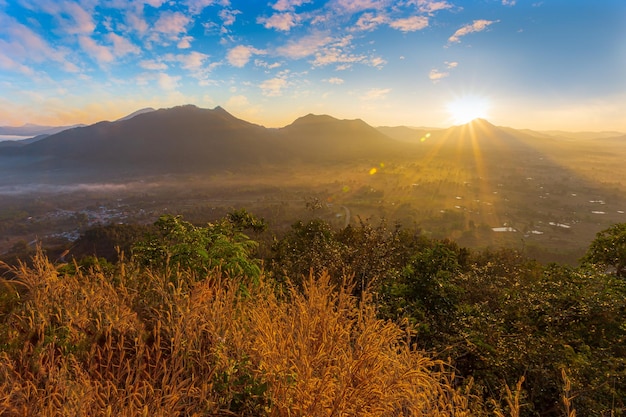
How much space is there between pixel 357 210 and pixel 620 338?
119 m

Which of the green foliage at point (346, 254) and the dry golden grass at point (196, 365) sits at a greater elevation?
the dry golden grass at point (196, 365)

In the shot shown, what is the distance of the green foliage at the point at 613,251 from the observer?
10.5m

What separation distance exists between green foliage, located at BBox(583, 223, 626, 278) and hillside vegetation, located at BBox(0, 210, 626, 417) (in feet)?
12.4

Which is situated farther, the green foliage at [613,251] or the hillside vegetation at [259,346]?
the green foliage at [613,251]

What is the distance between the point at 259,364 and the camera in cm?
306

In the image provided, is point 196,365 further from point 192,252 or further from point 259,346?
point 192,252

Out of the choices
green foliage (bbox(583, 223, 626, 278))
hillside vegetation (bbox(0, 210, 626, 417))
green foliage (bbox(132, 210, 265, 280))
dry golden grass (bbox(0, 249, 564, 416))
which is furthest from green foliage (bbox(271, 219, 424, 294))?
green foliage (bbox(583, 223, 626, 278))

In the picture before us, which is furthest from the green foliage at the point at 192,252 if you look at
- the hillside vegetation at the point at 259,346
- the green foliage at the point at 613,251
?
the green foliage at the point at 613,251

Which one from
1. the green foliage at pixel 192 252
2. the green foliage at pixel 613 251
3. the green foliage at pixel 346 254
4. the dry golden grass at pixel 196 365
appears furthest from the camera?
the green foliage at pixel 613 251

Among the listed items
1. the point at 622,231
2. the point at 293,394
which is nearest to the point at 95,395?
the point at 293,394

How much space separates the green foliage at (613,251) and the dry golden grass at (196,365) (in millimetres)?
11776

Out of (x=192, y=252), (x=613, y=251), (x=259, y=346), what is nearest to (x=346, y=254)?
(x=192, y=252)

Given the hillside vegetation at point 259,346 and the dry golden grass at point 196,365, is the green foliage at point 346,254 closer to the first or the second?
the hillside vegetation at point 259,346

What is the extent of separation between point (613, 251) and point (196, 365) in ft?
47.1
